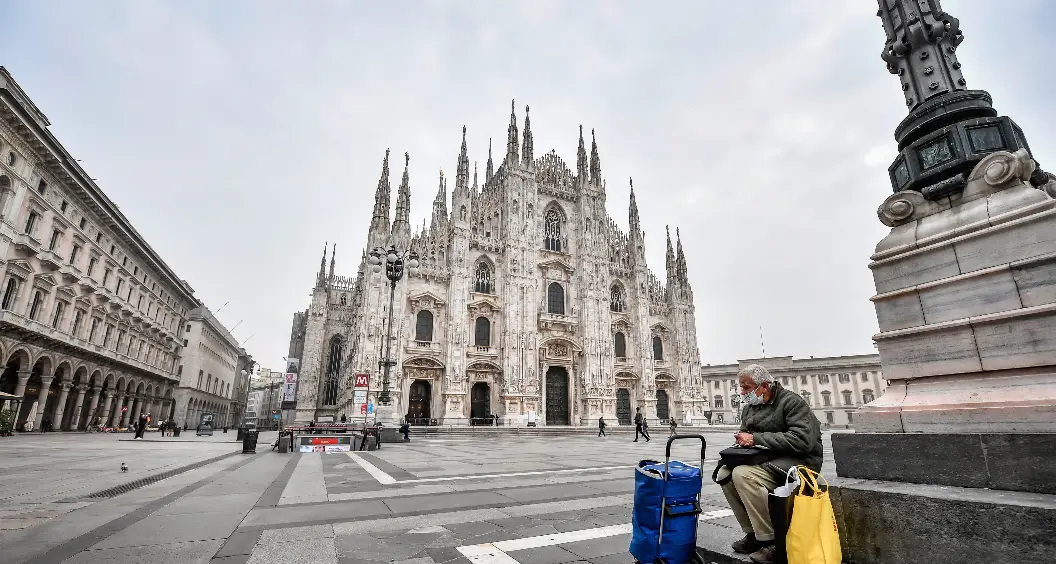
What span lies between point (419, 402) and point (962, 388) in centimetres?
2903

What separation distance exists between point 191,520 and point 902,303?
21.1 ft

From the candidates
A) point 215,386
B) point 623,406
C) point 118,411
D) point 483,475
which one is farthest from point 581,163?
point 215,386

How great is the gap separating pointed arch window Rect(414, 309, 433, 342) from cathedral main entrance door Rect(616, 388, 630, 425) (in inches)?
589

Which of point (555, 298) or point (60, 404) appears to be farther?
point (555, 298)

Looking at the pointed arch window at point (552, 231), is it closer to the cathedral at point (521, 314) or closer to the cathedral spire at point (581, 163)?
the cathedral at point (521, 314)

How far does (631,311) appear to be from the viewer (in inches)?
1486

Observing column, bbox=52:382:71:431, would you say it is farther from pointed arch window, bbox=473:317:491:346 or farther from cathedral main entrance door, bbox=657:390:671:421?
cathedral main entrance door, bbox=657:390:671:421

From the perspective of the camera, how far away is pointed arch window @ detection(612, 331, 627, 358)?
36781 mm

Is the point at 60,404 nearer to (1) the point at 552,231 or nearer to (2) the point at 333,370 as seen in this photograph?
(2) the point at 333,370

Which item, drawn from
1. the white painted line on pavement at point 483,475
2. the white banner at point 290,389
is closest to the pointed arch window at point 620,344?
the white painted line on pavement at point 483,475

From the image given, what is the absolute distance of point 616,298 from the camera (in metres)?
38.0

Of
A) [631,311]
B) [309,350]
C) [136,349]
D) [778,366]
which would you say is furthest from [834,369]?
[136,349]

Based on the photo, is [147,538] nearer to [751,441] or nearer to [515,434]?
[751,441]

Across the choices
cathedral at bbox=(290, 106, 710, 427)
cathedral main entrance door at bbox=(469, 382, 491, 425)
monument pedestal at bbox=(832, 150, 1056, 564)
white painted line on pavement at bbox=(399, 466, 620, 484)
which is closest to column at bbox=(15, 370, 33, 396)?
cathedral at bbox=(290, 106, 710, 427)
